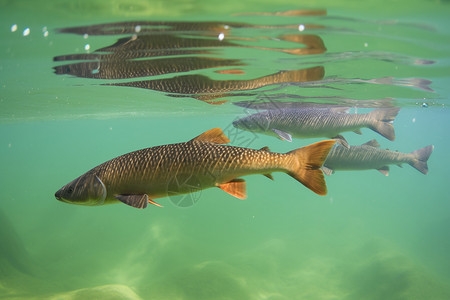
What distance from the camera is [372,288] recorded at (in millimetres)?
14289

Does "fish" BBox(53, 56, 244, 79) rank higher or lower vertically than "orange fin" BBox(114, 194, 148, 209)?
higher

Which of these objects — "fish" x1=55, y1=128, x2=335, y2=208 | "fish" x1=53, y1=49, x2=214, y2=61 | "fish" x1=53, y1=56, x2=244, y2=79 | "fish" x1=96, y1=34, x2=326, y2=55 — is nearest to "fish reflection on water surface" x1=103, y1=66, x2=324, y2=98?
"fish" x1=53, y1=56, x2=244, y2=79

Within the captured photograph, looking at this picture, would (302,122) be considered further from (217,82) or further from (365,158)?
(217,82)

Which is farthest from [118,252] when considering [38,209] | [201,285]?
[38,209]

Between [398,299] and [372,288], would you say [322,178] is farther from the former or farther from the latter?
[372,288]

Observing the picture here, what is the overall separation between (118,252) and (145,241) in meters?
1.83

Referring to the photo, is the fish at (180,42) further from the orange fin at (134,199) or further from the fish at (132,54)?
the orange fin at (134,199)

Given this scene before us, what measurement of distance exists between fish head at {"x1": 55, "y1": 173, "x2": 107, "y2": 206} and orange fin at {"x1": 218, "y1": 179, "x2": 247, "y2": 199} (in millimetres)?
1513

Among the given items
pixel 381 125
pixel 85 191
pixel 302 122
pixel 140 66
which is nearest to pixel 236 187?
pixel 85 191

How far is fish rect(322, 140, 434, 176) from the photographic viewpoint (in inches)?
379

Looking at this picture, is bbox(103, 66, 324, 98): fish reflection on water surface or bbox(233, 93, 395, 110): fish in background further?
bbox(233, 93, 395, 110): fish in background

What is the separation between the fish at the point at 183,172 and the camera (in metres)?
3.75

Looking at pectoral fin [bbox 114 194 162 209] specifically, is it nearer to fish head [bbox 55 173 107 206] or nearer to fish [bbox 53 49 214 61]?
fish head [bbox 55 173 107 206]

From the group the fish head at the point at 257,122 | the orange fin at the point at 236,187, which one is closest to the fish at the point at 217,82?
the fish head at the point at 257,122
